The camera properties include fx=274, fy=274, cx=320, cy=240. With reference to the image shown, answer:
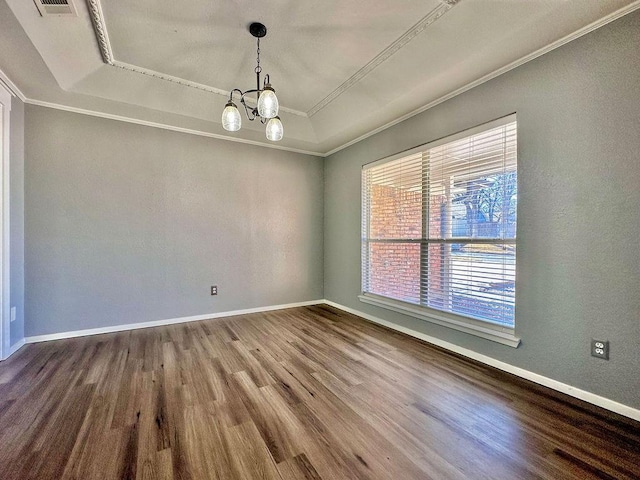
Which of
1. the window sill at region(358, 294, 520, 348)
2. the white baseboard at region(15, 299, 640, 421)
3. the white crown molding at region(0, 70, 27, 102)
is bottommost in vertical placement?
the white baseboard at region(15, 299, 640, 421)

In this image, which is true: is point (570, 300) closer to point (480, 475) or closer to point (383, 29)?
point (480, 475)

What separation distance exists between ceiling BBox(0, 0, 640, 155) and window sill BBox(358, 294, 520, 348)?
7.15 feet

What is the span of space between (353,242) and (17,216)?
377 centimetres

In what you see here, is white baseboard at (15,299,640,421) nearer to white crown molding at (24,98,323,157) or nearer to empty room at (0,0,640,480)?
empty room at (0,0,640,480)

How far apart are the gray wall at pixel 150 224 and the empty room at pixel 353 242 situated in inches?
1.0

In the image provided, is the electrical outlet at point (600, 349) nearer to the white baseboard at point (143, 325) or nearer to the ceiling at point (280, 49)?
the ceiling at point (280, 49)

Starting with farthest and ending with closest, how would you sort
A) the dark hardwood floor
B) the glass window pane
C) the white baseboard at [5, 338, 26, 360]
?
1. the glass window pane
2. the white baseboard at [5, 338, 26, 360]
3. the dark hardwood floor

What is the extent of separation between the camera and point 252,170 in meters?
4.07

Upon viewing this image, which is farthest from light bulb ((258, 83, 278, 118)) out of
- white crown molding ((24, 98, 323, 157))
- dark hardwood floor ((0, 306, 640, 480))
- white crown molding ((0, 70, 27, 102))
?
white crown molding ((0, 70, 27, 102))

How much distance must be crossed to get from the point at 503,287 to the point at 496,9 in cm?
203

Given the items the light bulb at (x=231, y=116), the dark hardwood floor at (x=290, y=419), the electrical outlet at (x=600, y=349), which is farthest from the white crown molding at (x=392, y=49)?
the dark hardwood floor at (x=290, y=419)

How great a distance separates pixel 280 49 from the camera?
2.38 m

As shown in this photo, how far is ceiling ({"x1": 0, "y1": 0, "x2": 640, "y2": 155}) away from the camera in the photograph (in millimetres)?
1892

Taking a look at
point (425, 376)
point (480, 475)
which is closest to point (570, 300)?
point (425, 376)
